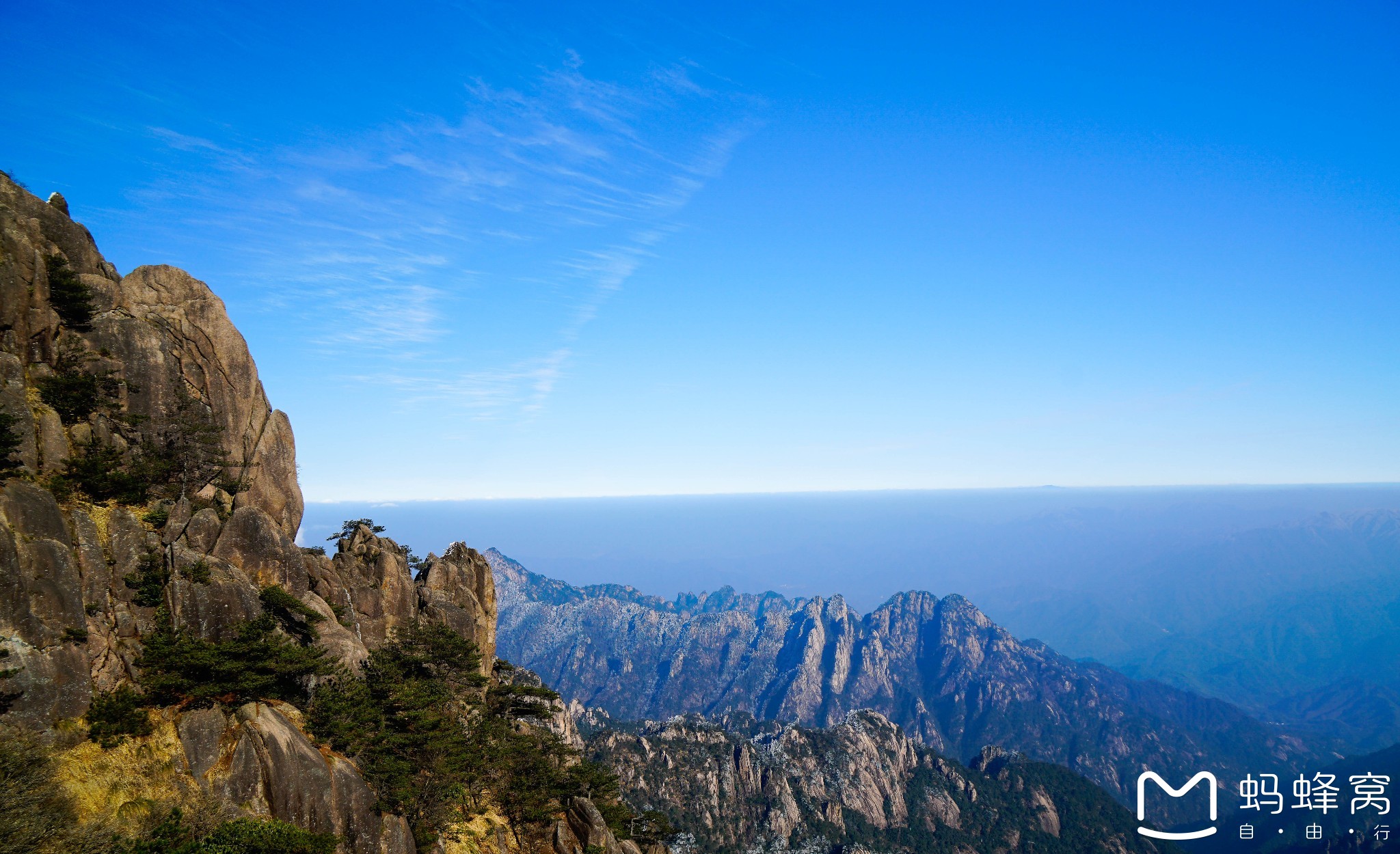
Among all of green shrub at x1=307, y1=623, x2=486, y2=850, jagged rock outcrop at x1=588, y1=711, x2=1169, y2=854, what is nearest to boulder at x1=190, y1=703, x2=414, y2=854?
green shrub at x1=307, y1=623, x2=486, y2=850

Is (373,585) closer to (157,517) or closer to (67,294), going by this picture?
(157,517)

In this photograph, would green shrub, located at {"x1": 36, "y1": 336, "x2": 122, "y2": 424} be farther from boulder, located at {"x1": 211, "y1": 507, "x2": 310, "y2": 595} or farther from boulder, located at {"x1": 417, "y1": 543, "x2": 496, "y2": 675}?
boulder, located at {"x1": 417, "y1": 543, "x2": 496, "y2": 675}

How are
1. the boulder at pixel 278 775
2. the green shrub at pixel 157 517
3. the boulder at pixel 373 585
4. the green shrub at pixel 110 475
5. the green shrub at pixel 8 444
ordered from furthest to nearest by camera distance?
the boulder at pixel 373 585, the green shrub at pixel 157 517, the green shrub at pixel 110 475, the green shrub at pixel 8 444, the boulder at pixel 278 775

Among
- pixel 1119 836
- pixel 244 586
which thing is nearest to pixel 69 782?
pixel 244 586

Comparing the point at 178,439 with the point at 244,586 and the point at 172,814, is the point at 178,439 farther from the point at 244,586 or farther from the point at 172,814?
the point at 172,814

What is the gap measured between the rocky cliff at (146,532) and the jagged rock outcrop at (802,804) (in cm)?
11092

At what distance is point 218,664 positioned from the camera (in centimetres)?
2916

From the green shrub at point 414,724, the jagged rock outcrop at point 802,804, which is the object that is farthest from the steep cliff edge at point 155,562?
the jagged rock outcrop at point 802,804

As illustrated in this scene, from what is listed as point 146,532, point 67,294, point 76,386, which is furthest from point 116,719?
point 67,294

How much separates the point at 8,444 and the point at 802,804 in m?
185

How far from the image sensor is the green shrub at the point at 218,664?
28.7 m

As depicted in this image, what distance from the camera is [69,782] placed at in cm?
2409

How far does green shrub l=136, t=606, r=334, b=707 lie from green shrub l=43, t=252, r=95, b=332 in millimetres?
19570

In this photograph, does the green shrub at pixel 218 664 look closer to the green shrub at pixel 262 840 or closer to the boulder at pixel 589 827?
the green shrub at pixel 262 840
